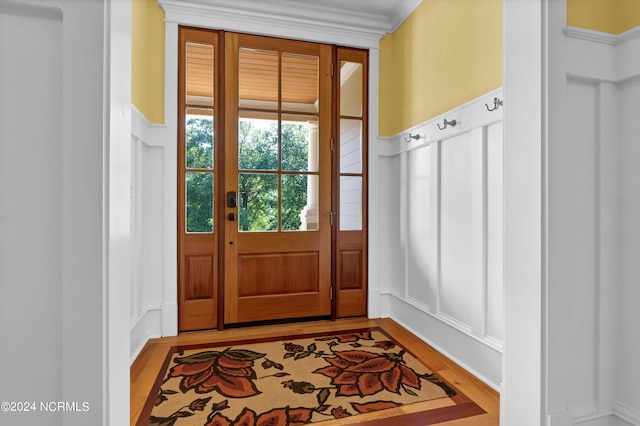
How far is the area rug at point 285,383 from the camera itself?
4.89 feet

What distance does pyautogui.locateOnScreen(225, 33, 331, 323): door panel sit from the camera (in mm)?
2631

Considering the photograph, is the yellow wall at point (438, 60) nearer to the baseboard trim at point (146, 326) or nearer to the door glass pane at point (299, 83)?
the door glass pane at point (299, 83)

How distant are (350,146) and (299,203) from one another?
26.7 inches

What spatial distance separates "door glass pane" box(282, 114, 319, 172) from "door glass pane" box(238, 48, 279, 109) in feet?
0.67

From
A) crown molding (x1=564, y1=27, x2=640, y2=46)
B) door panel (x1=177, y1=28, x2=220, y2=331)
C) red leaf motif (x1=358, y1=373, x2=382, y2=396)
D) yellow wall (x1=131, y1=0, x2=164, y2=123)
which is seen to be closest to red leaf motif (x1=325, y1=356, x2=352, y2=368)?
red leaf motif (x1=358, y1=373, x2=382, y2=396)

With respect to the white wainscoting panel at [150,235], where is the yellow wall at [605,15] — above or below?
above

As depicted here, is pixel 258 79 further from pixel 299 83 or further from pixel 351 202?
pixel 351 202

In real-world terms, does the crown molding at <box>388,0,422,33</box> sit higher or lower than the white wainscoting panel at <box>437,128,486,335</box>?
higher

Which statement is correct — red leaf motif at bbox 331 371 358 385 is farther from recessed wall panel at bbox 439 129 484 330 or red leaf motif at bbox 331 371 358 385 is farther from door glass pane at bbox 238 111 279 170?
door glass pane at bbox 238 111 279 170

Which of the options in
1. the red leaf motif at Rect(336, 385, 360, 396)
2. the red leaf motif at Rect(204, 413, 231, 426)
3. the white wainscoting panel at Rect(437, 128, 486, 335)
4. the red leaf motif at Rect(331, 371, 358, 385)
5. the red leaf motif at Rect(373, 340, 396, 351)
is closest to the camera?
the red leaf motif at Rect(204, 413, 231, 426)
